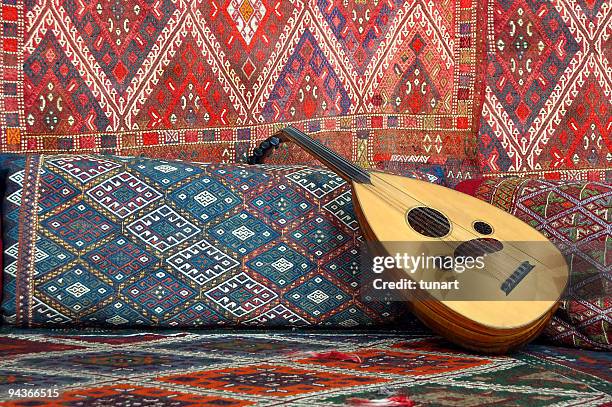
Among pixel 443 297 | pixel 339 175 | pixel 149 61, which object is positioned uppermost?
pixel 149 61

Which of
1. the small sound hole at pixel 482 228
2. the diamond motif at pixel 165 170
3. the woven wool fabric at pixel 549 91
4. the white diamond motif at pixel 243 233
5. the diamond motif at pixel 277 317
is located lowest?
the diamond motif at pixel 277 317

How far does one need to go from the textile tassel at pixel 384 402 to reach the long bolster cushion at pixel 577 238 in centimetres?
71

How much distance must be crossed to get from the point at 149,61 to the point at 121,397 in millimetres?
1321

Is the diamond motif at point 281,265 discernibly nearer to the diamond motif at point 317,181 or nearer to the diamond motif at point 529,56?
the diamond motif at point 317,181

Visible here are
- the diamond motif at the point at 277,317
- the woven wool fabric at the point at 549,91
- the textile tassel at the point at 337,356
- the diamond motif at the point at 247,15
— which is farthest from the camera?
the woven wool fabric at the point at 549,91

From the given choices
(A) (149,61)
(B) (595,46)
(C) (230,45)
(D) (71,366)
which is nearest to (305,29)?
(C) (230,45)

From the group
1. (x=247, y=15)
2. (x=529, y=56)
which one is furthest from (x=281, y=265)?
(x=529, y=56)

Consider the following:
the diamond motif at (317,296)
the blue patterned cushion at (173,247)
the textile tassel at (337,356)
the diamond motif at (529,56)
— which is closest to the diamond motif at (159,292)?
the blue patterned cushion at (173,247)

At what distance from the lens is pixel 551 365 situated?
1.94m

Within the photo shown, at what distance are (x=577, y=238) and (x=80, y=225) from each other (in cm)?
120

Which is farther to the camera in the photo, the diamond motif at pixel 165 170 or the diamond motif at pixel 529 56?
the diamond motif at pixel 529 56

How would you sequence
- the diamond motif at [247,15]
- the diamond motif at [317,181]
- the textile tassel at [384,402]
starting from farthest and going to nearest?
the diamond motif at [247,15] < the diamond motif at [317,181] < the textile tassel at [384,402]

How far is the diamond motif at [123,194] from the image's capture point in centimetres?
220

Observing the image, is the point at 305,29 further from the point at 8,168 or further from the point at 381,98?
the point at 8,168
